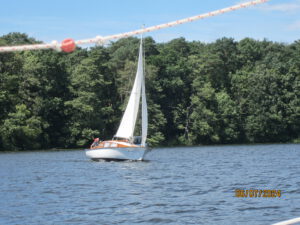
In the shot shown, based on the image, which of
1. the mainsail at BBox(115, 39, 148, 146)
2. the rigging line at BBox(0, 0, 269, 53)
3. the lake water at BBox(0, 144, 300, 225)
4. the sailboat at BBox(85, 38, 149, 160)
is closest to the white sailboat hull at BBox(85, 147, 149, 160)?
the sailboat at BBox(85, 38, 149, 160)

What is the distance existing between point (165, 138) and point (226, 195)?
84447 mm

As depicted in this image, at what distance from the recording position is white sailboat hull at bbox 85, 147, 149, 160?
2333 inches

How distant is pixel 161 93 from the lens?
387ft

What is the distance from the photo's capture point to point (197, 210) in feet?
86.5

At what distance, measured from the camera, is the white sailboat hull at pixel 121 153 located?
194ft

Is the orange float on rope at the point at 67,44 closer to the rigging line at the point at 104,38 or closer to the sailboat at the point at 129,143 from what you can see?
the rigging line at the point at 104,38

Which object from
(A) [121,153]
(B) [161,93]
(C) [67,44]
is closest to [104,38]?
(C) [67,44]

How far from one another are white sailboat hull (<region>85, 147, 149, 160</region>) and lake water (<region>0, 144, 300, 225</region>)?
7925 mm

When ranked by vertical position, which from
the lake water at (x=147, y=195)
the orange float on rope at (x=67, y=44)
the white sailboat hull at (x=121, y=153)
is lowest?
the lake water at (x=147, y=195)

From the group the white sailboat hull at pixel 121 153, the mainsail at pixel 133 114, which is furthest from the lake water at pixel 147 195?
the mainsail at pixel 133 114

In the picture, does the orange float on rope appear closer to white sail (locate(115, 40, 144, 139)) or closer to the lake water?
the lake water
